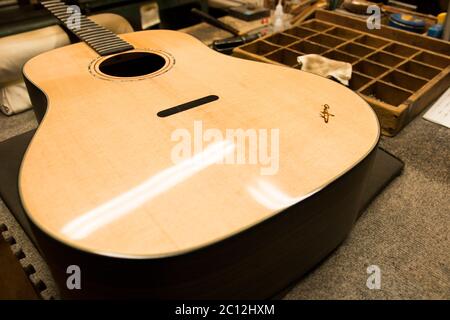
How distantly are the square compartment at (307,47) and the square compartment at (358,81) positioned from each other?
0.57 ft

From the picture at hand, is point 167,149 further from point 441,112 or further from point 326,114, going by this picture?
point 441,112

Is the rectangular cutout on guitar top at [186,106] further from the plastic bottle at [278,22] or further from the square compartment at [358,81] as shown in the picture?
the plastic bottle at [278,22]

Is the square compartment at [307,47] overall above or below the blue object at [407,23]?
below

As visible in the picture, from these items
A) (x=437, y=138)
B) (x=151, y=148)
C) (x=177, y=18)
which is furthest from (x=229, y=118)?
(x=177, y=18)

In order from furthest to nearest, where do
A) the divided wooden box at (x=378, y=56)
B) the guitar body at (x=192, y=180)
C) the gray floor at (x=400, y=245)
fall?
the divided wooden box at (x=378, y=56) < the gray floor at (x=400, y=245) < the guitar body at (x=192, y=180)

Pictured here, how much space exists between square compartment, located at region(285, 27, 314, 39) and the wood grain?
17.3 inches

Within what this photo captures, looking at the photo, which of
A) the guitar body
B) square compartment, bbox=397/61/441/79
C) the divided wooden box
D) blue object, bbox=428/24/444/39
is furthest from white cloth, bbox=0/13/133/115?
blue object, bbox=428/24/444/39

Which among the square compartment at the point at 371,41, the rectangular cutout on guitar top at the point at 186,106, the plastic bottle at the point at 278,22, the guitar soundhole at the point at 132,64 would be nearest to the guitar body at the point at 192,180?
the rectangular cutout on guitar top at the point at 186,106

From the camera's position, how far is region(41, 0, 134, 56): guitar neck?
92cm

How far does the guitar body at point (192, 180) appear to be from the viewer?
43 cm

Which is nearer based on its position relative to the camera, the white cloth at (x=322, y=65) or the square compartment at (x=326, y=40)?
the white cloth at (x=322, y=65)

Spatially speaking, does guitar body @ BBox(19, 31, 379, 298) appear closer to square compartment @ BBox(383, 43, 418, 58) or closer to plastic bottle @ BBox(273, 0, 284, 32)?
square compartment @ BBox(383, 43, 418, 58)

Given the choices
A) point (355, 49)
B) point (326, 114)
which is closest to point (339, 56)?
point (355, 49)

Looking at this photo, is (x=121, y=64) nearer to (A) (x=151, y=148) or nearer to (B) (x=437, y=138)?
(A) (x=151, y=148)
